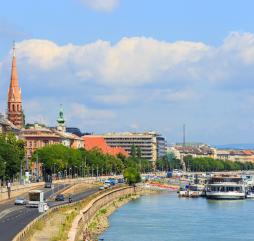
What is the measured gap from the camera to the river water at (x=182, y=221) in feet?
295

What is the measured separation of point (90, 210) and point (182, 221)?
38.2 feet

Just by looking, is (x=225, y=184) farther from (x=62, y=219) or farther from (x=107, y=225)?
(x=62, y=219)

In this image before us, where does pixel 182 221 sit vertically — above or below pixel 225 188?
below

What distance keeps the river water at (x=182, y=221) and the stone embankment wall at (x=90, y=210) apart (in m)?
2.34

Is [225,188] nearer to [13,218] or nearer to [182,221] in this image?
[182,221]

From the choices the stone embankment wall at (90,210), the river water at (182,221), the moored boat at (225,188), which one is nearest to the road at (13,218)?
the stone embankment wall at (90,210)

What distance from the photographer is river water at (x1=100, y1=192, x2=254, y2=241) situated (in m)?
89.9

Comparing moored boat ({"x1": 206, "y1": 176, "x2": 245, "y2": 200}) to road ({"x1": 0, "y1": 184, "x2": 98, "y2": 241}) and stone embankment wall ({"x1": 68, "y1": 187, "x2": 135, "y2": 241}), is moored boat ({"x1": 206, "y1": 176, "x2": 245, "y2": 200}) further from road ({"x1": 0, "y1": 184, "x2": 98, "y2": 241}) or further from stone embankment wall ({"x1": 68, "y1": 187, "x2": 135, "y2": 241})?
road ({"x1": 0, "y1": 184, "x2": 98, "y2": 241})

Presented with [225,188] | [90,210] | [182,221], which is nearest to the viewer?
[90,210]

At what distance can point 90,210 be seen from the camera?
342 ft

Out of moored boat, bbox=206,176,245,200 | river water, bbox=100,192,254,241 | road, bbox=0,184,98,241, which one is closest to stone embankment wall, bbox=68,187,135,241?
river water, bbox=100,192,254,241

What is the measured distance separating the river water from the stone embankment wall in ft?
7.68

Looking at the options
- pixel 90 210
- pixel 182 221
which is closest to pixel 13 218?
pixel 90 210

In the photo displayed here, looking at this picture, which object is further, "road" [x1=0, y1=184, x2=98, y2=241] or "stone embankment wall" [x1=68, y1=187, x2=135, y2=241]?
"stone embankment wall" [x1=68, y1=187, x2=135, y2=241]
